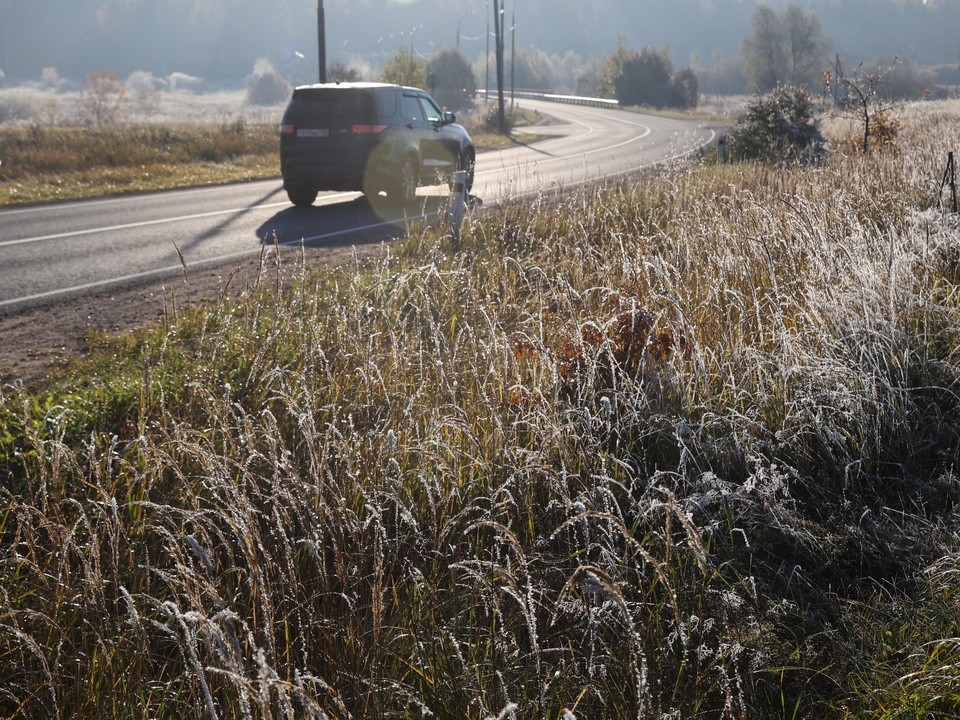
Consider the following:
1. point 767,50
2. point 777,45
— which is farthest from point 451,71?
point 777,45

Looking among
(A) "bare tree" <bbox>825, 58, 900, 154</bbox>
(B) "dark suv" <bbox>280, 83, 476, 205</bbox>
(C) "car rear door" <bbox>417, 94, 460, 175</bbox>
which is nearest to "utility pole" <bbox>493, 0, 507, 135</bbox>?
(C) "car rear door" <bbox>417, 94, 460, 175</bbox>

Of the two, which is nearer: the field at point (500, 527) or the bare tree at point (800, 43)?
the field at point (500, 527)

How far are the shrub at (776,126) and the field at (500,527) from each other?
41.2 feet

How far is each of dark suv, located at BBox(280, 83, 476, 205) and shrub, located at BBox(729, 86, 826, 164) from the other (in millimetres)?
6588

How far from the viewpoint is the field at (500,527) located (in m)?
2.59

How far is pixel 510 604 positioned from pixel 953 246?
15.0 ft

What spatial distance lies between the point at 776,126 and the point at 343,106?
8.76 m

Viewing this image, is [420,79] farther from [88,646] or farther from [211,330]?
[88,646]

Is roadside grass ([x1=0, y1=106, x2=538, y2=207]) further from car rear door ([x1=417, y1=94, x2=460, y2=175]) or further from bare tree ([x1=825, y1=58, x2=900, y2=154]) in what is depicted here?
bare tree ([x1=825, y1=58, x2=900, y2=154])

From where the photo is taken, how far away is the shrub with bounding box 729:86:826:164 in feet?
57.4

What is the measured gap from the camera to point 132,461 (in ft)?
13.0

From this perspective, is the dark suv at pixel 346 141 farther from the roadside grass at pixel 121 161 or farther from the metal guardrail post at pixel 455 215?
the metal guardrail post at pixel 455 215

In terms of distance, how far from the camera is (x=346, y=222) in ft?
40.3

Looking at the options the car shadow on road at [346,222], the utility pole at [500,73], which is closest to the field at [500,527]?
the car shadow on road at [346,222]
